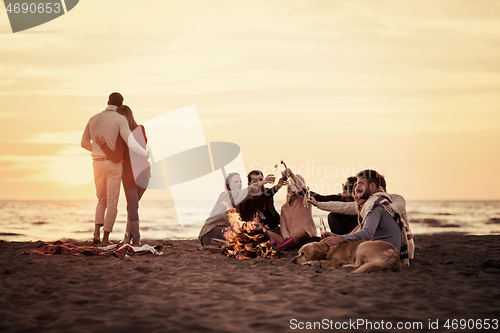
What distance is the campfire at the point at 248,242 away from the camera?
663 centimetres

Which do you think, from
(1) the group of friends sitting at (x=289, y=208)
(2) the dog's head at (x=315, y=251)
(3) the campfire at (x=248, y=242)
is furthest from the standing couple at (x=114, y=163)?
(2) the dog's head at (x=315, y=251)

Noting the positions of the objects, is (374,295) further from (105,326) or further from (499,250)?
(499,250)

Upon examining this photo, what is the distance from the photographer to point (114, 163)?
6.92 meters

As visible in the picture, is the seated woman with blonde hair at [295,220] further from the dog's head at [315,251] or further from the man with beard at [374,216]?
the man with beard at [374,216]

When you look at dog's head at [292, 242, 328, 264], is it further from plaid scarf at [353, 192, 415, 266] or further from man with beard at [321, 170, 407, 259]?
plaid scarf at [353, 192, 415, 266]

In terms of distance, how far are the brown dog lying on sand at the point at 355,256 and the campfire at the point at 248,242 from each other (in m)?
0.76

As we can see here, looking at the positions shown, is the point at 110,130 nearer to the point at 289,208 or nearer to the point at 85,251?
the point at 85,251

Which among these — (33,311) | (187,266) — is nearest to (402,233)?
(187,266)

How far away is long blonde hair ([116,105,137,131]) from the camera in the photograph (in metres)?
7.23

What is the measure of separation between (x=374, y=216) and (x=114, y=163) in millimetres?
4160

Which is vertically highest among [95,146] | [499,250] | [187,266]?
[95,146]

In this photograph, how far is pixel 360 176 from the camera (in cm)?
574

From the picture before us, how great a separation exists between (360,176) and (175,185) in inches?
172

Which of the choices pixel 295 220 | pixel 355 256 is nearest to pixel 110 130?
pixel 295 220
